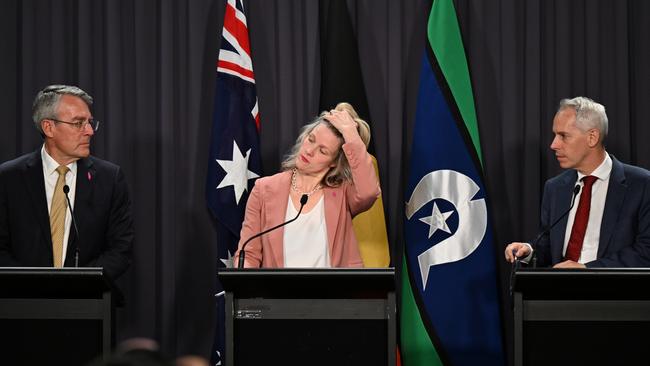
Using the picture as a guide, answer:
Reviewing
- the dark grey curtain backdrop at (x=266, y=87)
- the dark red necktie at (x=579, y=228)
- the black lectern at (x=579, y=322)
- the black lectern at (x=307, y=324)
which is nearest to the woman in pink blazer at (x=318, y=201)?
the black lectern at (x=307, y=324)

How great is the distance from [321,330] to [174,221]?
229 cm

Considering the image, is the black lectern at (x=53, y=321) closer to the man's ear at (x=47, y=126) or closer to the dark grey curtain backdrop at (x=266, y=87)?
the man's ear at (x=47, y=126)

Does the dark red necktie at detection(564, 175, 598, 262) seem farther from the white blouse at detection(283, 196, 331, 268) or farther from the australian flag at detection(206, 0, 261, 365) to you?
the australian flag at detection(206, 0, 261, 365)

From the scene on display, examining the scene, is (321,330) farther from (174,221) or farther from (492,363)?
(174,221)

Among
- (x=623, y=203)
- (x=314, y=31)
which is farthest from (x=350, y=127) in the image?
(x=314, y=31)

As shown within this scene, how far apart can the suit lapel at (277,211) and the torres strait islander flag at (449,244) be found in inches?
46.5

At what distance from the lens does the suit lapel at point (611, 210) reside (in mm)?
3984

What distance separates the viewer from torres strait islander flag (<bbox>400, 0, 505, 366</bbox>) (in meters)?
4.74

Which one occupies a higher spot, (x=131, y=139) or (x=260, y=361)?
(x=131, y=139)

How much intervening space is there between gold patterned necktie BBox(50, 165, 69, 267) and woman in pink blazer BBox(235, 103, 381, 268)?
0.93 metres

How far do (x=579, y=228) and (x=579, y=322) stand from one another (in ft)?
3.05

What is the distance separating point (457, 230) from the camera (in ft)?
15.5

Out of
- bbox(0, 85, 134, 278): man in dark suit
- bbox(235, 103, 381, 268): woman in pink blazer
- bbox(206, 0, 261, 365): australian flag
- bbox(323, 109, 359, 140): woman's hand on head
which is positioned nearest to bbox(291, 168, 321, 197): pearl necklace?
bbox(235, 103, 381, 268): woman in pink blazer

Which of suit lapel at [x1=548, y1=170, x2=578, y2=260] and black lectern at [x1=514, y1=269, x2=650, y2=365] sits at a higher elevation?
suit lapel at [x1=548, y1=170, x2=578, y2=260]
